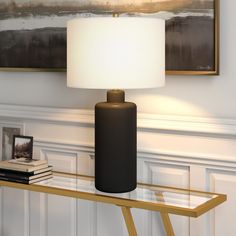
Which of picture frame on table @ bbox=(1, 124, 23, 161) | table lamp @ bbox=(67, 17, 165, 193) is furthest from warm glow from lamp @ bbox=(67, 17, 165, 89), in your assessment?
picture frame on table @ bbox=(1, 124, 23, 161)

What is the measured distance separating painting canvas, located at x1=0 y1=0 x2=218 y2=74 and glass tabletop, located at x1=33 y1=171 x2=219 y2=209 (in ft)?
0.96

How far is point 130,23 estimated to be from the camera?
1089mm

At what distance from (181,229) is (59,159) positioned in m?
0.42

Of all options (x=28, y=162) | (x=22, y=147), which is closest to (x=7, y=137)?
(x=22, y=147)

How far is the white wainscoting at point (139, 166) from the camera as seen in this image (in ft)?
4.17

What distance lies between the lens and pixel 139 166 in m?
1.39

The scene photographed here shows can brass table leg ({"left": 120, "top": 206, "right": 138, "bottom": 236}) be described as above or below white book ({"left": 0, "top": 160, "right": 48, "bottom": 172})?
below

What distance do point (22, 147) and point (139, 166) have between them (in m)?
0.34

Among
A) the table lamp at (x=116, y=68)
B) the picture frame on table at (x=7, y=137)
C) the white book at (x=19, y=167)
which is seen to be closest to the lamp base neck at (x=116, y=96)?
the table lamp at (x=116, y=68)

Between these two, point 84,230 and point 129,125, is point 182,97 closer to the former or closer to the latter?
point 129,125

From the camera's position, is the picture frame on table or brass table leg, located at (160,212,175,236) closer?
brass table leg, located at (160,212,175,236)

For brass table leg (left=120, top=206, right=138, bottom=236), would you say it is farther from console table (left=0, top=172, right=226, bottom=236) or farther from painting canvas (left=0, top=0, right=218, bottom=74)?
painting canvas (left=0, top=0, right=218, bottom=74)

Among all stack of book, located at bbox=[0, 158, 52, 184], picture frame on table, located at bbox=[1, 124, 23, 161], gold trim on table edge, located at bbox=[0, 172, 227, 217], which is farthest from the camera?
picture frame on table, located at bbox=[1, 124, 23, 161]

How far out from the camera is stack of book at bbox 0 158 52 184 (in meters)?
1.32
